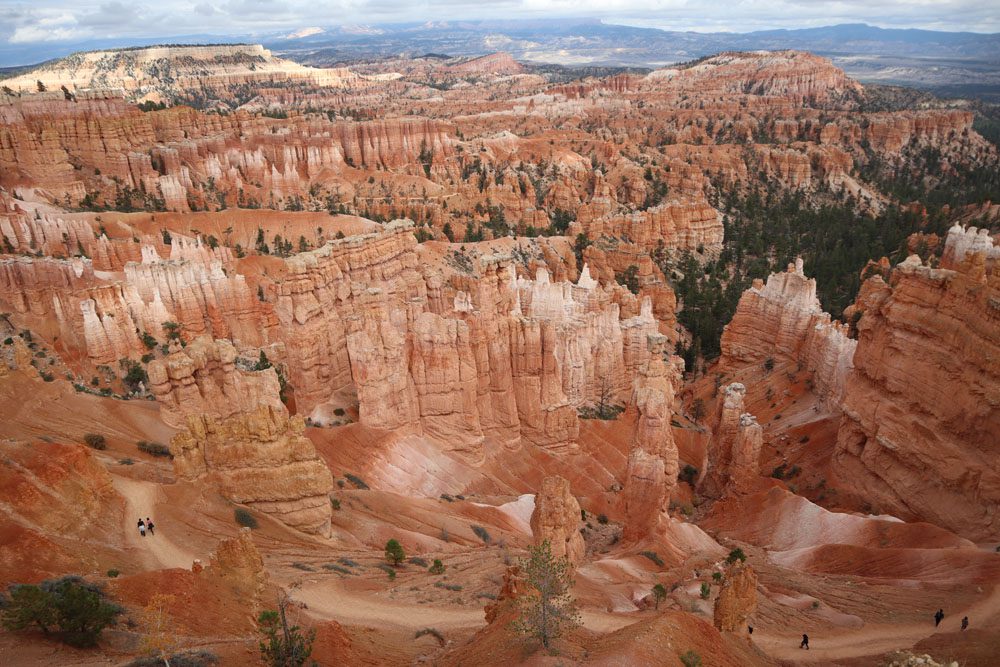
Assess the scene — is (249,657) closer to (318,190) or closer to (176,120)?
(318,190)

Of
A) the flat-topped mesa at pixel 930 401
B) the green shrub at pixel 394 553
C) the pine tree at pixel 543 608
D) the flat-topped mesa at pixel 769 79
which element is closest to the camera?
the pine tree at pixel 543 608

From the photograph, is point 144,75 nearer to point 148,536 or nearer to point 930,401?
point 148,536

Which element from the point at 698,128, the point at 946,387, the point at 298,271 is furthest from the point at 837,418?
the point at 698,128

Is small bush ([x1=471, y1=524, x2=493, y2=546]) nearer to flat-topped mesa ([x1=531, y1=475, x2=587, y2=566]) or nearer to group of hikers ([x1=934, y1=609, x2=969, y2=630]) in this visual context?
flat-topped mesa ([x1=531, y1=475, x2=587, y2=566])

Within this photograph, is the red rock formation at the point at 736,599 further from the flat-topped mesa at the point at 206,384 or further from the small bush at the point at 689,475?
the small bush at the point at 689,475

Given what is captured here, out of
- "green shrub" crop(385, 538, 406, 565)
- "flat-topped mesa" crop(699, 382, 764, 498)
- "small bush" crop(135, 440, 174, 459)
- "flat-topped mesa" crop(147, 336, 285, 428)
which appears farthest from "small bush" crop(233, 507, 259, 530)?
"flat-topped mesa" crop(699, 382, 764, 498)

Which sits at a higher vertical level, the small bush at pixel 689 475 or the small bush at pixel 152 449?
the small bush at pixel 152 449

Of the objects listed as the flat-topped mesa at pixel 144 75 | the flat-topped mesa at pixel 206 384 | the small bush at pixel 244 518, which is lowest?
the small bush at pixel 244 518

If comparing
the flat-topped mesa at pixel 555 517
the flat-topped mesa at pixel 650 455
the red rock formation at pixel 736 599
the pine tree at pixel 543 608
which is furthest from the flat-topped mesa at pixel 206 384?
the red rock formation at pixel 736 599
